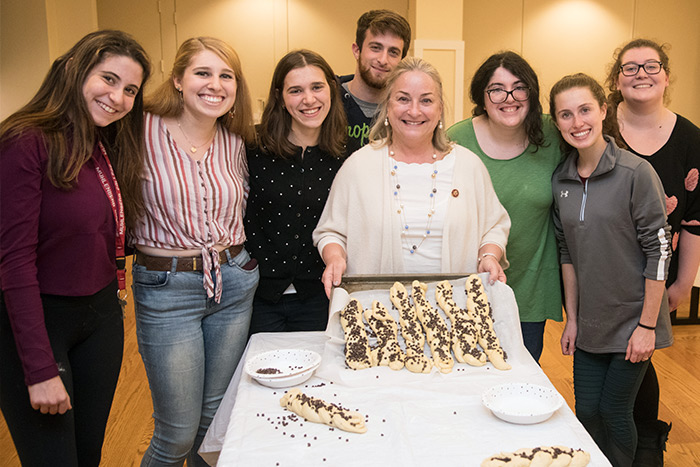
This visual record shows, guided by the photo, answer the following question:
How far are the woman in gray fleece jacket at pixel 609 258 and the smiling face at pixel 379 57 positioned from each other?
0.81m

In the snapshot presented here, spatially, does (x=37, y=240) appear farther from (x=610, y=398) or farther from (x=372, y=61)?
(x=610, y=398)

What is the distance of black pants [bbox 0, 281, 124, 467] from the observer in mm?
1409

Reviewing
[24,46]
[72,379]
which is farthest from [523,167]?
[24,46]

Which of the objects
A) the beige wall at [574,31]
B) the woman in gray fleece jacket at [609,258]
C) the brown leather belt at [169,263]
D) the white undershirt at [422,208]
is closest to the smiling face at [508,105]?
the woman in gray fleece jacket at [609,258]

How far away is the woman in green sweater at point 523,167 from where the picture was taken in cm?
202

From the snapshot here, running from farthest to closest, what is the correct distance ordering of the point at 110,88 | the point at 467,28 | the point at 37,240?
the point at 467,28 → the point at 110,88 → the point at 37,240

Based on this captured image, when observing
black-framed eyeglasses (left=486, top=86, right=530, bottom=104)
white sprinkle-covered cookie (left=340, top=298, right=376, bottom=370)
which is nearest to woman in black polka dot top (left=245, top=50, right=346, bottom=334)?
white sprinkle-covered cookie (left=340, top=298, right=376, bottom=370)

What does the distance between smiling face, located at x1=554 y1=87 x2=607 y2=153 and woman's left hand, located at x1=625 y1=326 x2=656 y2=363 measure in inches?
23.1

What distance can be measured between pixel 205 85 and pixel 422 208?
2.50 feet

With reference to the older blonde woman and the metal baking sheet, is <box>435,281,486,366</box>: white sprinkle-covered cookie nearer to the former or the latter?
the metal baking sheet

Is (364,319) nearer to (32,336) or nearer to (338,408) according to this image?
(338,408)

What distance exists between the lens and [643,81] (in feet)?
6.81

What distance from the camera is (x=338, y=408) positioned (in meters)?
1.28

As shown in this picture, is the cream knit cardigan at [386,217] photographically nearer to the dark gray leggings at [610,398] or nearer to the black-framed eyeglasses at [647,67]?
the dark gray leggings at [610,398]
